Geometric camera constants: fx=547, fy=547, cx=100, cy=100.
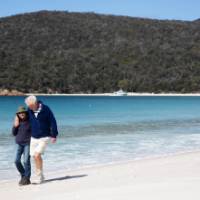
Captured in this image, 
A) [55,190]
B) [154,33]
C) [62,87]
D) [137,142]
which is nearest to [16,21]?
[62,87]

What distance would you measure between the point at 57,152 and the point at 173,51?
12053cm

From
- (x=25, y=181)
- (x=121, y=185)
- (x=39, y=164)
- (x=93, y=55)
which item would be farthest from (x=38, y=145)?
(x=93, y=55)

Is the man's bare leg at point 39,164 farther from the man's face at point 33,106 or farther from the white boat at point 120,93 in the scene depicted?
the white boat at point 120,93

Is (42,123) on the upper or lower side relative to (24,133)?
upper

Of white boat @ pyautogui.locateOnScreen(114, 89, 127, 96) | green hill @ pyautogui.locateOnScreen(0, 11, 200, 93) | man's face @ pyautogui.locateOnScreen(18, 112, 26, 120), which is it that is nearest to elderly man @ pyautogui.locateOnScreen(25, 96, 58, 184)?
man's face @ pyautogui.locateOnScreen(18, 112, 26, 120)

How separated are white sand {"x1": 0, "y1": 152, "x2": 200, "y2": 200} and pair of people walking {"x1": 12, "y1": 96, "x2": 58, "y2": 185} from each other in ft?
1.68

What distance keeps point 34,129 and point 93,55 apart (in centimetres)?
12198

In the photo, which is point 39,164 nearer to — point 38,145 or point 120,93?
point 38,145

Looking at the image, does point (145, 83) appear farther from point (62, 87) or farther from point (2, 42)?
point (2, 42)

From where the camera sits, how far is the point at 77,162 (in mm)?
12062

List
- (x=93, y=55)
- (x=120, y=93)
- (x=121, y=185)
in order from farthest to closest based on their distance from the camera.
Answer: (x=93, y=55) → (x=120, y=93) → (x=121, y=185)

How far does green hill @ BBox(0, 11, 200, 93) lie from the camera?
120750mm

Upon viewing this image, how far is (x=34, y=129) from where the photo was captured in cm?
827

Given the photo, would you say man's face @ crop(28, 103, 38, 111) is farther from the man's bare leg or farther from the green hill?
the green hill
